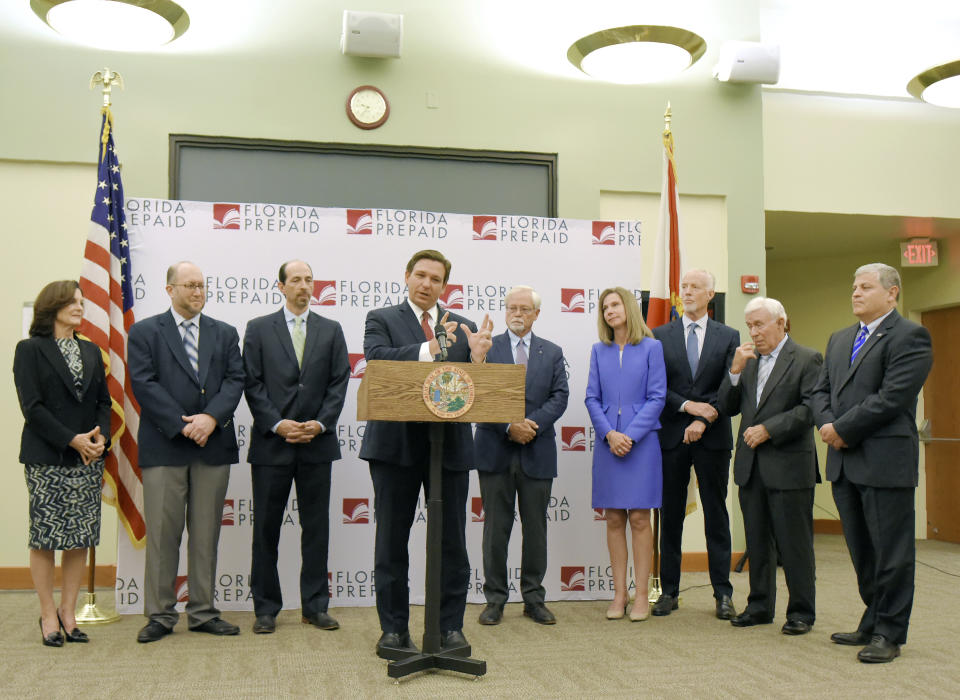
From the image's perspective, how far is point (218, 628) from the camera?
4250mm

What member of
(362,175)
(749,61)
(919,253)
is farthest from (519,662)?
(919,253)

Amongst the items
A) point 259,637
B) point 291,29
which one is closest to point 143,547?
point 259,637

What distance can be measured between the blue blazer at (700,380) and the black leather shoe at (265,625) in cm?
221

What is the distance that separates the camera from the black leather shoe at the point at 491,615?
4.52m

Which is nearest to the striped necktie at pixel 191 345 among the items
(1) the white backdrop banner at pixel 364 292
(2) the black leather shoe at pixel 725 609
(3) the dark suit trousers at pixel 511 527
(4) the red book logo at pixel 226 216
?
(1) the white backdrop banner at pixel 364 292

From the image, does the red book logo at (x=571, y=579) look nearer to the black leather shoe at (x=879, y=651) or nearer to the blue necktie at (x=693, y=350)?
the blue necktie at (x=693, y=350)

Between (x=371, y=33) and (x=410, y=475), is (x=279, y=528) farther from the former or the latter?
(x=371, y=33)

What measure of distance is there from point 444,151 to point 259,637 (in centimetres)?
355

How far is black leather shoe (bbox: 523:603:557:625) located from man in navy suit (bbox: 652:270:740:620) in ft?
1.99


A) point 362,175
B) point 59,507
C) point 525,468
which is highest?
point 362,175

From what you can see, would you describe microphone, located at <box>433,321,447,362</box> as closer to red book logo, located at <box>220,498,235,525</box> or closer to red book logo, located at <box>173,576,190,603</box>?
red book logo, located at <box>220,498,235,525</box>

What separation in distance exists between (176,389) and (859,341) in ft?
10.5

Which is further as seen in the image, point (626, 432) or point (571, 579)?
point (571, 579)

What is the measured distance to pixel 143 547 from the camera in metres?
4.69
